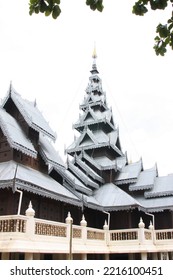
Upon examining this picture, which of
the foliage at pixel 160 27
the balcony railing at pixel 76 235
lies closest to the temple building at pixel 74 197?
the balcony railing at pixel 76 235

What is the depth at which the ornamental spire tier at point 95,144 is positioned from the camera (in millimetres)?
22672

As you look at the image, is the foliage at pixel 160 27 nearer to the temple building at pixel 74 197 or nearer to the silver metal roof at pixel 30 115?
the temple building at pixel 74 197

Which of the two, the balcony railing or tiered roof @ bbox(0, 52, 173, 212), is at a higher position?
tiered roof @ bbox(0, 52, 173, 212)

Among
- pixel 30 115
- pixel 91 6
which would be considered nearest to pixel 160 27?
pixel 91 6

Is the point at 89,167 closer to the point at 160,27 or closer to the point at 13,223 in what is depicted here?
the point at 13,223

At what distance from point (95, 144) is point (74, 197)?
9.89 meters

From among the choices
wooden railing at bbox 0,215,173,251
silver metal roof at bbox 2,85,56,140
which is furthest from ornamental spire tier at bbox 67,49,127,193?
silver metal roof at bbox 2,85,56,140

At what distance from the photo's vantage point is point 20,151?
49.6 ft

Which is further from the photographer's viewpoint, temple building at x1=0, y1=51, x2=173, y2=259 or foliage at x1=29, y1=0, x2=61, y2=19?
temple building at x1=0, y1=51, x2=173, y2=259

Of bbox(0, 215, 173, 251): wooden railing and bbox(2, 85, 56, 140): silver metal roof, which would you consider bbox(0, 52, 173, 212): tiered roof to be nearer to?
bbox(2, 85, 56, 140): silver metal roof

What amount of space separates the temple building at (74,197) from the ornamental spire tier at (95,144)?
3.1 inches

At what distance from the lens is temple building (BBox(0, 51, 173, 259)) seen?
1217 cm

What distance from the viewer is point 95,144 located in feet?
84.2

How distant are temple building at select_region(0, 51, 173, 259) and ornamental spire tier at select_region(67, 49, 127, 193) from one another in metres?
0.08
